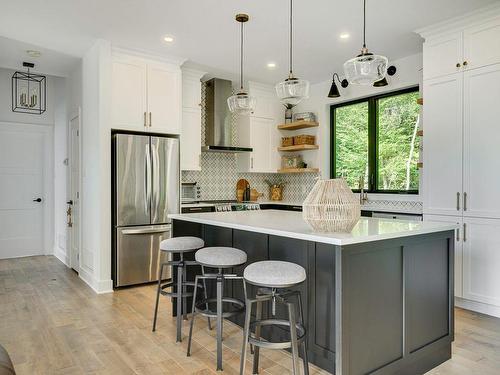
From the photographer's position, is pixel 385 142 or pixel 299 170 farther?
pixel 299 170

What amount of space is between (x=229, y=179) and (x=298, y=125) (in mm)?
1416

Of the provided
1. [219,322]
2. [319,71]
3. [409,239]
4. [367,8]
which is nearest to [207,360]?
[219,322]

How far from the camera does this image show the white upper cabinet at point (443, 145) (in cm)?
357

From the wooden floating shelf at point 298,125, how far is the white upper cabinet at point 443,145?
2061mm

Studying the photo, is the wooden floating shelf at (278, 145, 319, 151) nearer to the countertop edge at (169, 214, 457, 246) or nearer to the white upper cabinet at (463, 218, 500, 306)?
the white upper cabinet at (463, 218, 500, 306)

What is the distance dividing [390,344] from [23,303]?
3449 millimetres

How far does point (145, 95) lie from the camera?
445 cm

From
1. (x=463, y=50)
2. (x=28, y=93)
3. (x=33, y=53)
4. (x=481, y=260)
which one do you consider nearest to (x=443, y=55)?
(x=463, y=50)

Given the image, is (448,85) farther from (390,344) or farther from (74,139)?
(74,139)

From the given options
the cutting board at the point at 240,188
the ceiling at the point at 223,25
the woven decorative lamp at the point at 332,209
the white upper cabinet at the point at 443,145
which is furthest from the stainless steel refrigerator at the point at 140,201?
the white upper cabinet at the point at 443,145

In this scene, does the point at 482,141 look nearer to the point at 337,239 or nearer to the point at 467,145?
the point at 467,145

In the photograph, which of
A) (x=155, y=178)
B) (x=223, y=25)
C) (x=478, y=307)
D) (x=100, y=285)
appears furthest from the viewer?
(x=155, y=178)

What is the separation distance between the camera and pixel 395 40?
4039mm

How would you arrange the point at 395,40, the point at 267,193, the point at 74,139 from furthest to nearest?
the point at 267,193
the point at 74,139
the point at 395,40
